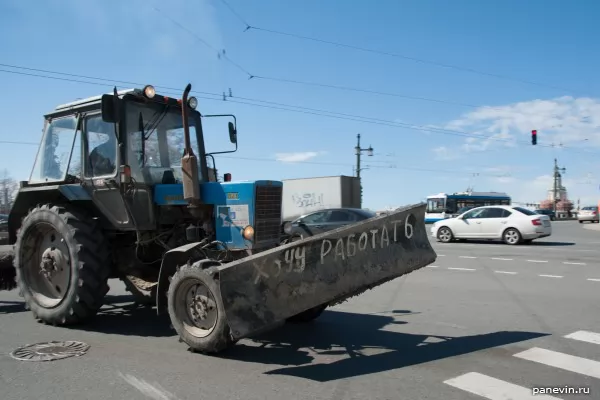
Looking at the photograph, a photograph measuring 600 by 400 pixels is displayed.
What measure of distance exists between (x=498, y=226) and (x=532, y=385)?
17303 millimetres

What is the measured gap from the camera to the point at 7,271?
7.44 meters

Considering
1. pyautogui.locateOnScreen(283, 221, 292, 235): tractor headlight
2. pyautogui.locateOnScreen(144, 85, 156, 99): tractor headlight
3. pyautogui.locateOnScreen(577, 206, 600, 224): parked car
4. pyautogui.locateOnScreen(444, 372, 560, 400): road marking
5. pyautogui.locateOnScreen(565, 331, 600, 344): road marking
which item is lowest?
pyautogui.locateOnScreen(577, 206, 600, 224): parked car

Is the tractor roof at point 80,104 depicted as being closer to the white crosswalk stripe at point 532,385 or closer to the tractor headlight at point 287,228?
the tractor headlight at point 287,228

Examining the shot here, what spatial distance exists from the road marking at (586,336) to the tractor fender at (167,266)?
452 cm

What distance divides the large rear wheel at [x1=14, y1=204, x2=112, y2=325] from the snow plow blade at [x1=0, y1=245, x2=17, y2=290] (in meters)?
0.73

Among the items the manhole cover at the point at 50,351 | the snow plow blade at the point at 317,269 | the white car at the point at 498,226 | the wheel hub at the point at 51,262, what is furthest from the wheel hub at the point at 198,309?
the white car at the point at 498,226

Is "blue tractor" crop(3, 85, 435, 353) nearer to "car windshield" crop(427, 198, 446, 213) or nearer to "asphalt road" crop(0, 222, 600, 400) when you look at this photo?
"asphalt road" crop(0, 222, 600, 400)

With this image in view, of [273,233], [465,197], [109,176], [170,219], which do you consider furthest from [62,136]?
[465,197]

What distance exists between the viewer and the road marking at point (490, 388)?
3.91 meters

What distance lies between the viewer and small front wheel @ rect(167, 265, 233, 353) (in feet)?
15.4

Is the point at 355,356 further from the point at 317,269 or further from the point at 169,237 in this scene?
the point at 169,237

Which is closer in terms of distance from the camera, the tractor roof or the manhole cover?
the manhole cover

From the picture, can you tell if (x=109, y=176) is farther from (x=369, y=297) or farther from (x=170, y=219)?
(x=369, y=297)

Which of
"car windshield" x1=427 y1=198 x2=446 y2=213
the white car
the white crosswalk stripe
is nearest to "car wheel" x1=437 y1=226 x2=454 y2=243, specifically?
the white car
